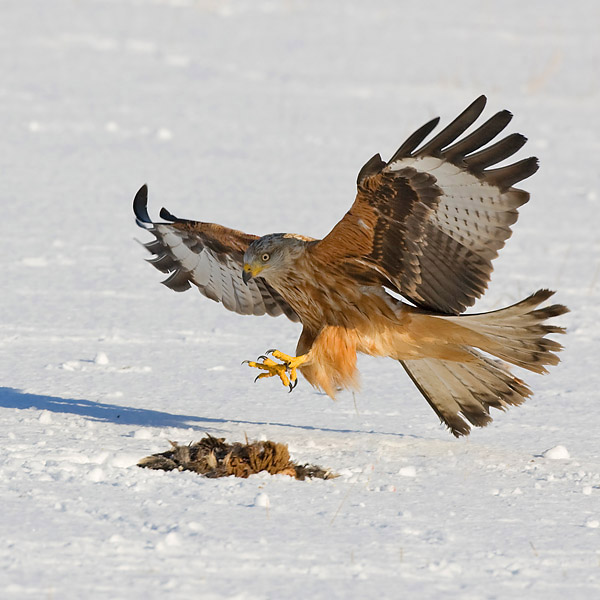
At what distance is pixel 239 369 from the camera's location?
6.36m

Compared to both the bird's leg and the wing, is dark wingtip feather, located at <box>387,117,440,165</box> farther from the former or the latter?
the bird's leg

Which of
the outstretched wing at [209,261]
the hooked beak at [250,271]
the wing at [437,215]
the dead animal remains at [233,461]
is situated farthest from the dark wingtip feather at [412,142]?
the outstretched wing at [209,261]

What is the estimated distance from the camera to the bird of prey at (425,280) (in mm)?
4758

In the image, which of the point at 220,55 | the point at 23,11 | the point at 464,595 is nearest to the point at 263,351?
the point at 464,595

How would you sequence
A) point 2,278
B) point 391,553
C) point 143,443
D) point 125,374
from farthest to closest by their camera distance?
point 2,278 → point 125,374 → point 143,443 → point 391,553

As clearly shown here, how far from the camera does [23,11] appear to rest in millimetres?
17969

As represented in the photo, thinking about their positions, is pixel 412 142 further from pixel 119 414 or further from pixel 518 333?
pixel 119 414

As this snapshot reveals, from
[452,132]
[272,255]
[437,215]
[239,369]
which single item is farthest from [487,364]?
[239,369]

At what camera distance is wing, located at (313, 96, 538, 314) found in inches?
184

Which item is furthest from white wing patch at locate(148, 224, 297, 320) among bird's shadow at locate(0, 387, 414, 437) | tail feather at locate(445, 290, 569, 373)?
tail feather at locate(445, 290, 569, 373)

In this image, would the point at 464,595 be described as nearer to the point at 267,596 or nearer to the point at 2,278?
the point at 267,596

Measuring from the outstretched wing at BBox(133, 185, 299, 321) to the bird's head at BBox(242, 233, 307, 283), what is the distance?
0.43 metres

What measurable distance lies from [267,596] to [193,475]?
3.93 ft

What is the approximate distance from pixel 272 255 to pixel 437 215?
2.77ft
